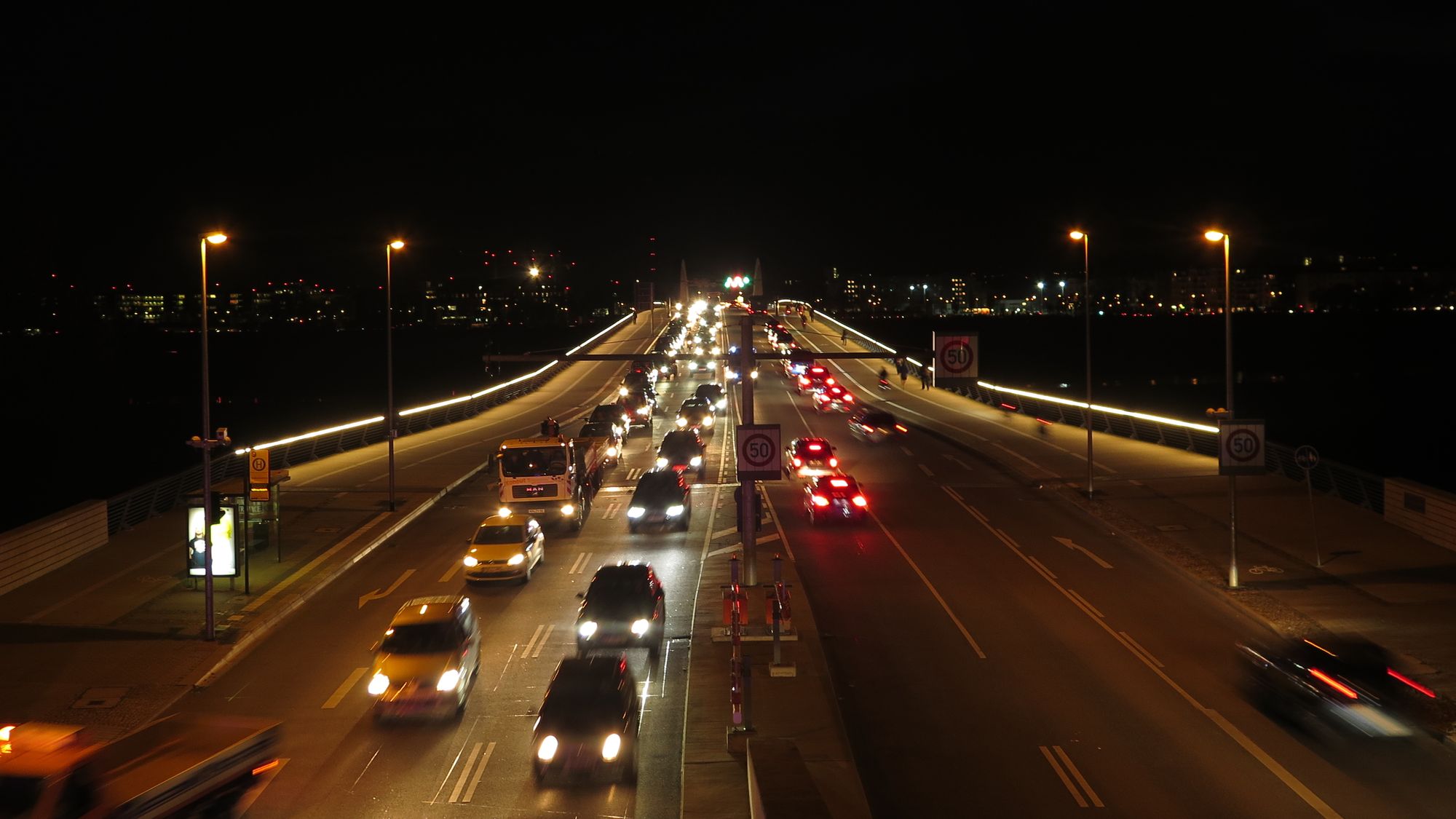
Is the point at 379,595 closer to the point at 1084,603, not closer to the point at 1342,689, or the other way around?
the point at 1084,603

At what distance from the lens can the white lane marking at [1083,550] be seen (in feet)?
87.0

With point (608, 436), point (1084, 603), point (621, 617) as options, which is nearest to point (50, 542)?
point (621, 617)

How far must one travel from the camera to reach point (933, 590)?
24000mm

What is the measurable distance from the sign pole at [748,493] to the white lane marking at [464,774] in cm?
731

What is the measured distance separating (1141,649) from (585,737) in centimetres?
1064

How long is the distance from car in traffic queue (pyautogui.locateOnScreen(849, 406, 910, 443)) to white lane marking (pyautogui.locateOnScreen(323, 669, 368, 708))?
35.2 meters

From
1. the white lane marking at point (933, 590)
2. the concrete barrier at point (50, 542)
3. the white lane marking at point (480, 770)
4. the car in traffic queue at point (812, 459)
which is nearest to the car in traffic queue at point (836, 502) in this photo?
the white lane marking at point (933, 590)

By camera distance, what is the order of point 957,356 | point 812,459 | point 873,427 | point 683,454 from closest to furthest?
point 957,356 < point 812,459 < point 683,454 < point 873,427

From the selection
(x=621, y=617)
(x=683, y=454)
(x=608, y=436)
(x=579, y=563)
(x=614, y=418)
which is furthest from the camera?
(x=614, y=418)

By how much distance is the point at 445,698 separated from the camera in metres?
16.2

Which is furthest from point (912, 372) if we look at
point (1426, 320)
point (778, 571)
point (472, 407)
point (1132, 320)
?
point (1426, 320)

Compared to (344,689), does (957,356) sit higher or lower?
higher

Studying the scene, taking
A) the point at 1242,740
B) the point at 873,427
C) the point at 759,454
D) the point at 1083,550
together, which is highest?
the point at 759,454

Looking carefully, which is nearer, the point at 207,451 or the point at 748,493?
the point at 748,493
